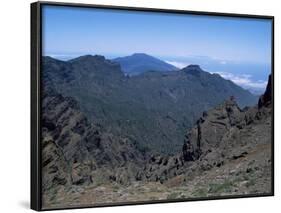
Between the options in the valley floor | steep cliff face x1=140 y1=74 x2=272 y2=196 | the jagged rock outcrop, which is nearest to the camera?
the valley floor

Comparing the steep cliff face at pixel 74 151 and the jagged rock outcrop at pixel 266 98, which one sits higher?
the jagged rock outcrop at pixel 266 98

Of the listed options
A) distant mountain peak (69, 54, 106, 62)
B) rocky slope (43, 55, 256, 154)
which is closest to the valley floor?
rocky slope (43, 55, 256, 154)

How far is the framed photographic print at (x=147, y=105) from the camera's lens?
9639mm

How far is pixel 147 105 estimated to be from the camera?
10.3 metres

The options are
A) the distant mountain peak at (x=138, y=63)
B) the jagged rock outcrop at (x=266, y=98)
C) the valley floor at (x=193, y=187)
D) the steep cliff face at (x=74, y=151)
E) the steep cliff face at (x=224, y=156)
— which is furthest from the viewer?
the jagged rock outcrop at (x=266, y=98)

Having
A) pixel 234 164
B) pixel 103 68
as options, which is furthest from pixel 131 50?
pixel 234 164

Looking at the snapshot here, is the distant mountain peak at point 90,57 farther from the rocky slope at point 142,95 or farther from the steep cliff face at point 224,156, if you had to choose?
the steep cliff face at point 224,156

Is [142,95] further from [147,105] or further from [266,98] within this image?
[266,98]

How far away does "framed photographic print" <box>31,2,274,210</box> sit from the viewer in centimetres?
964

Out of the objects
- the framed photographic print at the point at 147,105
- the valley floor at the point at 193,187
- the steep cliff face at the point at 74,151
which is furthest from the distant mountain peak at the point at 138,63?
the valley floor at the point at 193,187

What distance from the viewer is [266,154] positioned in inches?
432

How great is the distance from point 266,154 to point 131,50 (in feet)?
7.22

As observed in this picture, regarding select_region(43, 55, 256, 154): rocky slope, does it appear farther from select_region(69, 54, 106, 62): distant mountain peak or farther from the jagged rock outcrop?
the jagged rock outcrop

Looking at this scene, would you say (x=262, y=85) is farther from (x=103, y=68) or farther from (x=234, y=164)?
(x=103, y=68)
